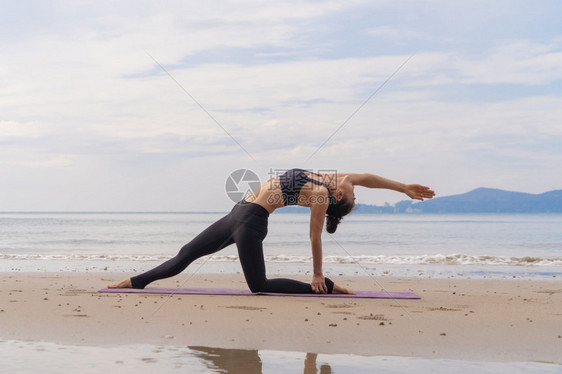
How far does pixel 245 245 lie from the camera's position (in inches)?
252

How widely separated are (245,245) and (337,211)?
1.00 meters

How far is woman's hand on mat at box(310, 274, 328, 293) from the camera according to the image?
6484mm

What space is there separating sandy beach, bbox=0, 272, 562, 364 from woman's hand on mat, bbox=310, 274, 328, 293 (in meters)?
0.21

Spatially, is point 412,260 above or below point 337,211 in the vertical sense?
below

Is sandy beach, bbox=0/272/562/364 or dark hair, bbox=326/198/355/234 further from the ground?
dark hair, bbox=326/198/355/234

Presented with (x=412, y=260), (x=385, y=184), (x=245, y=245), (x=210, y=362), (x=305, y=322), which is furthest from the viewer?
(x=412, y=260)

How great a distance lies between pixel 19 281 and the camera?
8422 mm

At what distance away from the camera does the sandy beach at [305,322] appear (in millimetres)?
4215

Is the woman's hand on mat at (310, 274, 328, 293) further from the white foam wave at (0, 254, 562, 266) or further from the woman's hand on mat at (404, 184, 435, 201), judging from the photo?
the white foam wave at (0, 254, 562, 266)

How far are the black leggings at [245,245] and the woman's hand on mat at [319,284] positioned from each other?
0.27 ft

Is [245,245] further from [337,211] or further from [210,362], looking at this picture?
[210,362]

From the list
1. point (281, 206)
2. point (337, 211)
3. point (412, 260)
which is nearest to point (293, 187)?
point (281, 206)

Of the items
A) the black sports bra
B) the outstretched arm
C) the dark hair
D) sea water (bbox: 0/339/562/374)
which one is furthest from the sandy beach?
the outstretched arm

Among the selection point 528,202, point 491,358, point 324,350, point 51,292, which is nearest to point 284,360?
point 324,350
